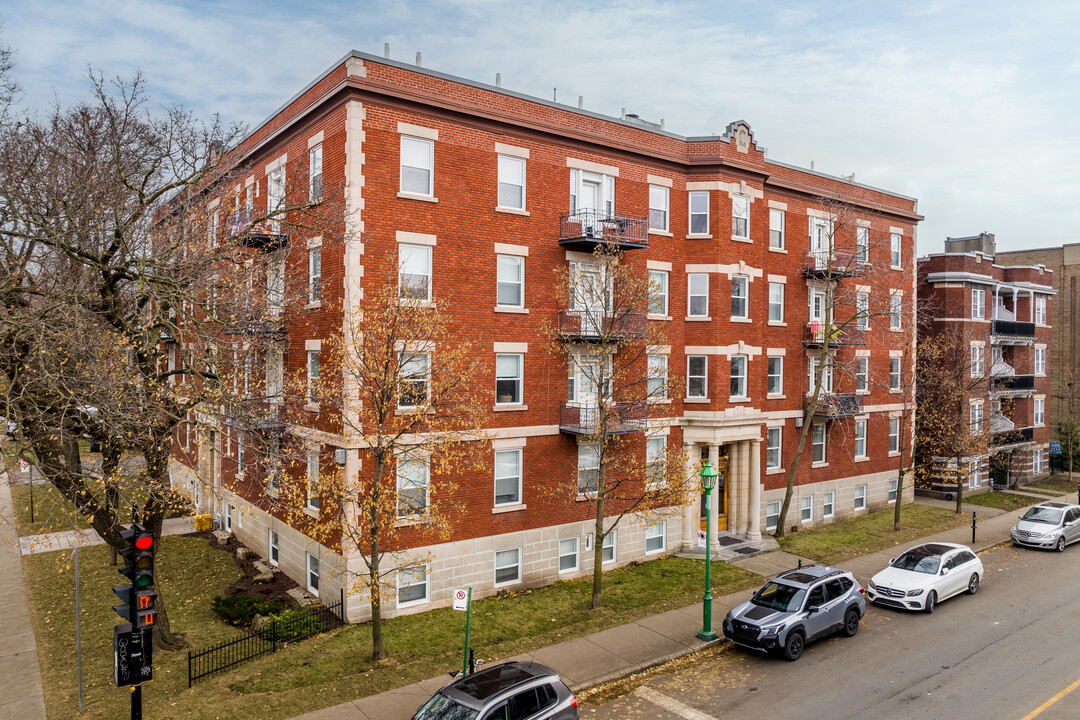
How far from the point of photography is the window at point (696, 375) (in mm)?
26297

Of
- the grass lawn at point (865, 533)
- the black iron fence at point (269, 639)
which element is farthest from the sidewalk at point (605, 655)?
the black iron fence at point (269, 639)

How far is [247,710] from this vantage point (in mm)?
13883

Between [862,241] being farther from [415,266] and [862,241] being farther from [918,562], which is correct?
[415,266]

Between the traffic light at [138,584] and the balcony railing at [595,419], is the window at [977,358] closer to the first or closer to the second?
the balcony railing at [595,419]

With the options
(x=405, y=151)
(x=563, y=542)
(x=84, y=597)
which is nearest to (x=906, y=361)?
(x=563, y=542)

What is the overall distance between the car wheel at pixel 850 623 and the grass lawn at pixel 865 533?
21.0 feet

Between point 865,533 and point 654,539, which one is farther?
point 865,533

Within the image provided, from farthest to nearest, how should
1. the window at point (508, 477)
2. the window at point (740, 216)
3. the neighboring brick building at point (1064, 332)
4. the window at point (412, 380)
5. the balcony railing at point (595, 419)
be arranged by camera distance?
the neighboring brick building at point (1064, 332) → the window at point (740, 216) → the balcony railing at point (595, 419) → the window at point (508, 477) → the window at point (412, 380)

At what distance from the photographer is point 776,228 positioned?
96.0ft

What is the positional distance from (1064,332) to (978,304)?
16.8 meters

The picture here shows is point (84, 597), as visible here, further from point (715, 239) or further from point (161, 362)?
point (715, 239)

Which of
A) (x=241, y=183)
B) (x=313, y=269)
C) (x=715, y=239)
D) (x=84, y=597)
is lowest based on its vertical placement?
(x=84, y=597)

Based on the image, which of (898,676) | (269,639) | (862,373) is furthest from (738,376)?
(269,639)

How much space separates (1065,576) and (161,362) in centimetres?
3008
